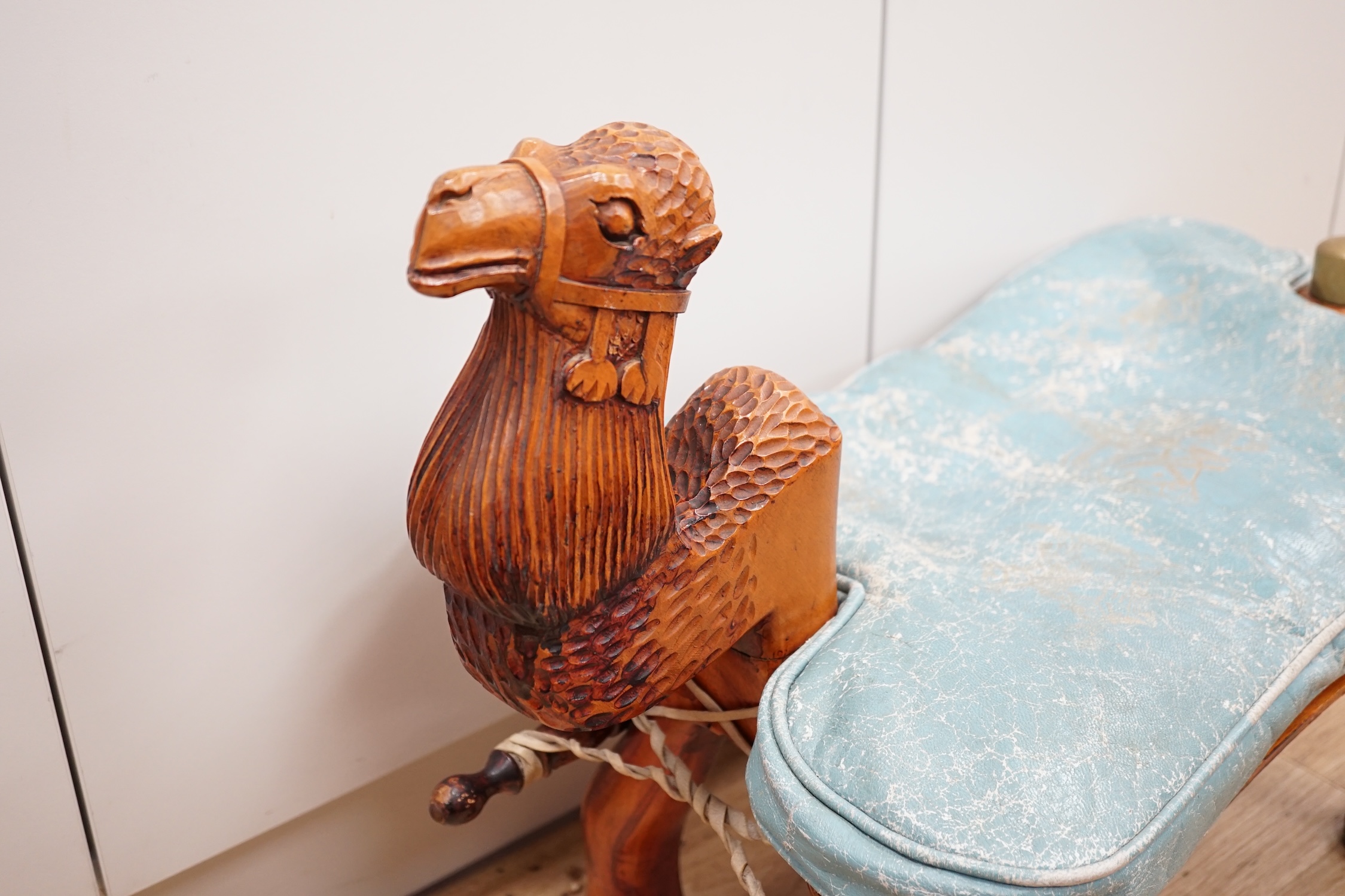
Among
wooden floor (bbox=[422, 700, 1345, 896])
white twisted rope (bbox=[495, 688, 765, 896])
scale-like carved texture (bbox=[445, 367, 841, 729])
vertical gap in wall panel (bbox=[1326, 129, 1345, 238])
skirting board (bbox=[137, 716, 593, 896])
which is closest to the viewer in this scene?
scale-like carved texture (bbox=[445, 367, 841, 729])

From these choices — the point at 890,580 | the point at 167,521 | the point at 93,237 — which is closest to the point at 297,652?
the point at 167,521

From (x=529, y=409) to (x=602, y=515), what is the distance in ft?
0.22

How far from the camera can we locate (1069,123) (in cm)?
120

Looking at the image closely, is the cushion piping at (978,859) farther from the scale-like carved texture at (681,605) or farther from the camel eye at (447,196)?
the camel eye at (447,196)

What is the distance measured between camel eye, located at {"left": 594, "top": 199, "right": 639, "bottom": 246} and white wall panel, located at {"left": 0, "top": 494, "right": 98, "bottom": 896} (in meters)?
0.42

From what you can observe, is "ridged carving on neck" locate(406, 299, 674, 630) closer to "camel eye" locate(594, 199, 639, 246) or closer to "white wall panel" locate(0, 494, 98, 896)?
"camel eye" locate(594, 199, 639, 246)

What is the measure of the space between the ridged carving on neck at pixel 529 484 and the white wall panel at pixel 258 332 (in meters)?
0.23

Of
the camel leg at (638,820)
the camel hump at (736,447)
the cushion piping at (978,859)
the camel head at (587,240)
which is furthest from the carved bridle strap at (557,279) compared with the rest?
the camel leg at (638,820)

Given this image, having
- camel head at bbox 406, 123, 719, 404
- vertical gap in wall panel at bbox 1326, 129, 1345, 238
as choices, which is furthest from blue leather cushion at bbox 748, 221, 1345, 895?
vertical gap in wall panel at bbox 1326, 129, 1345, 238

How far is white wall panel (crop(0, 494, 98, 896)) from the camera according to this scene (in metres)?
0.68

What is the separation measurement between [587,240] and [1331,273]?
0.85 metres

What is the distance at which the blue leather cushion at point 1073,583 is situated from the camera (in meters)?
0.56

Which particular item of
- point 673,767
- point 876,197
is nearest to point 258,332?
point 673,767

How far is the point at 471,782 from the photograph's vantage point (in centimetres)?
74
